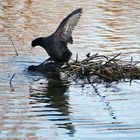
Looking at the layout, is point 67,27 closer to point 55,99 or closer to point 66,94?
point 66,94

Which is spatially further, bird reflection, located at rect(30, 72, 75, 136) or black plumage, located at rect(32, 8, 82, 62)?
black plumage, located at rect(32, 8, 82, 62)

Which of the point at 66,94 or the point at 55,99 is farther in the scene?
the point at 66,94

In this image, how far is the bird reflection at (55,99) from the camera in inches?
339

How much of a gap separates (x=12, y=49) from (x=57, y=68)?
251cm

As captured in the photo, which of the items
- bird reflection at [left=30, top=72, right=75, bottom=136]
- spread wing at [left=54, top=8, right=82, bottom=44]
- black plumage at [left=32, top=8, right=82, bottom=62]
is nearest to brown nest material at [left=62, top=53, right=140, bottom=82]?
black plumage at [left=32, top=8, right=82, bottom=62]

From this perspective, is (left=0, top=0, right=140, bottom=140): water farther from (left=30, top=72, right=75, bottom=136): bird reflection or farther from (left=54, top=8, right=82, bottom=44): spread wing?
(left=54, top=8, right=82, bottom=44): spread wing

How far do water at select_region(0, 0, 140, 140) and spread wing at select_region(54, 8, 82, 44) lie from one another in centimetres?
80

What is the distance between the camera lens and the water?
321 inches

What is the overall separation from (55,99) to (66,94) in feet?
0.95

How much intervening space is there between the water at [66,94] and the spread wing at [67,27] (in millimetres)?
797

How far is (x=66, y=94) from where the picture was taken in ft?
34.1

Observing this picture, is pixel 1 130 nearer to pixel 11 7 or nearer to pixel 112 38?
pixel 112 38

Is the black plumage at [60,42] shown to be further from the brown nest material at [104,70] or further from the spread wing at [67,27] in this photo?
the brown nest material at [104,70]

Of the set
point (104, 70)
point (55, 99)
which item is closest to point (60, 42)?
point (104, 70)
